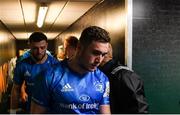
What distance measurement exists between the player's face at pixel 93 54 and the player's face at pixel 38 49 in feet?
4.50

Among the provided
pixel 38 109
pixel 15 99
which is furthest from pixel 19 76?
pixel 38 109

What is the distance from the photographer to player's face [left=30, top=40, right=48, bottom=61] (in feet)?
10.3

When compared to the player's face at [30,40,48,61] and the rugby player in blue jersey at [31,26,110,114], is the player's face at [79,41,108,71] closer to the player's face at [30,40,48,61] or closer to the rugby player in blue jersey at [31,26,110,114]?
the rugby player in blue jersey at [31,26,110,114]

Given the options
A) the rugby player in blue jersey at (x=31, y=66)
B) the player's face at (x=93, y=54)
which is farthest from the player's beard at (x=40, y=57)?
the player's face at (x=93, y=54)

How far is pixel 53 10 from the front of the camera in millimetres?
5426

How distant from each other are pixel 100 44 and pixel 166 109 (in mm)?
1741

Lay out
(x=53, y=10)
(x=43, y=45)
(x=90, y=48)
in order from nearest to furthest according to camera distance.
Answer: (x=90, y=48), (x=43, y=45), (x=53, y=10)

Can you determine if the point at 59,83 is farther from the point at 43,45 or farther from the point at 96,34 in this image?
the point at 43,45

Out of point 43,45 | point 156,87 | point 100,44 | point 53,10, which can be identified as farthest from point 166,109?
point 53,10

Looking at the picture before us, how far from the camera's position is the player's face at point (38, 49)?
3.14m

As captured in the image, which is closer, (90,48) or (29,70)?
(90,48)

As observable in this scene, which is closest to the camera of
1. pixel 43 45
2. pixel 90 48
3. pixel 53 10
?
pixel 90 48

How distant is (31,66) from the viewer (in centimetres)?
324

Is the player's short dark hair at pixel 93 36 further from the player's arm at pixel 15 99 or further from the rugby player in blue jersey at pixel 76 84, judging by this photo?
the player's arm at pixel 15 99
